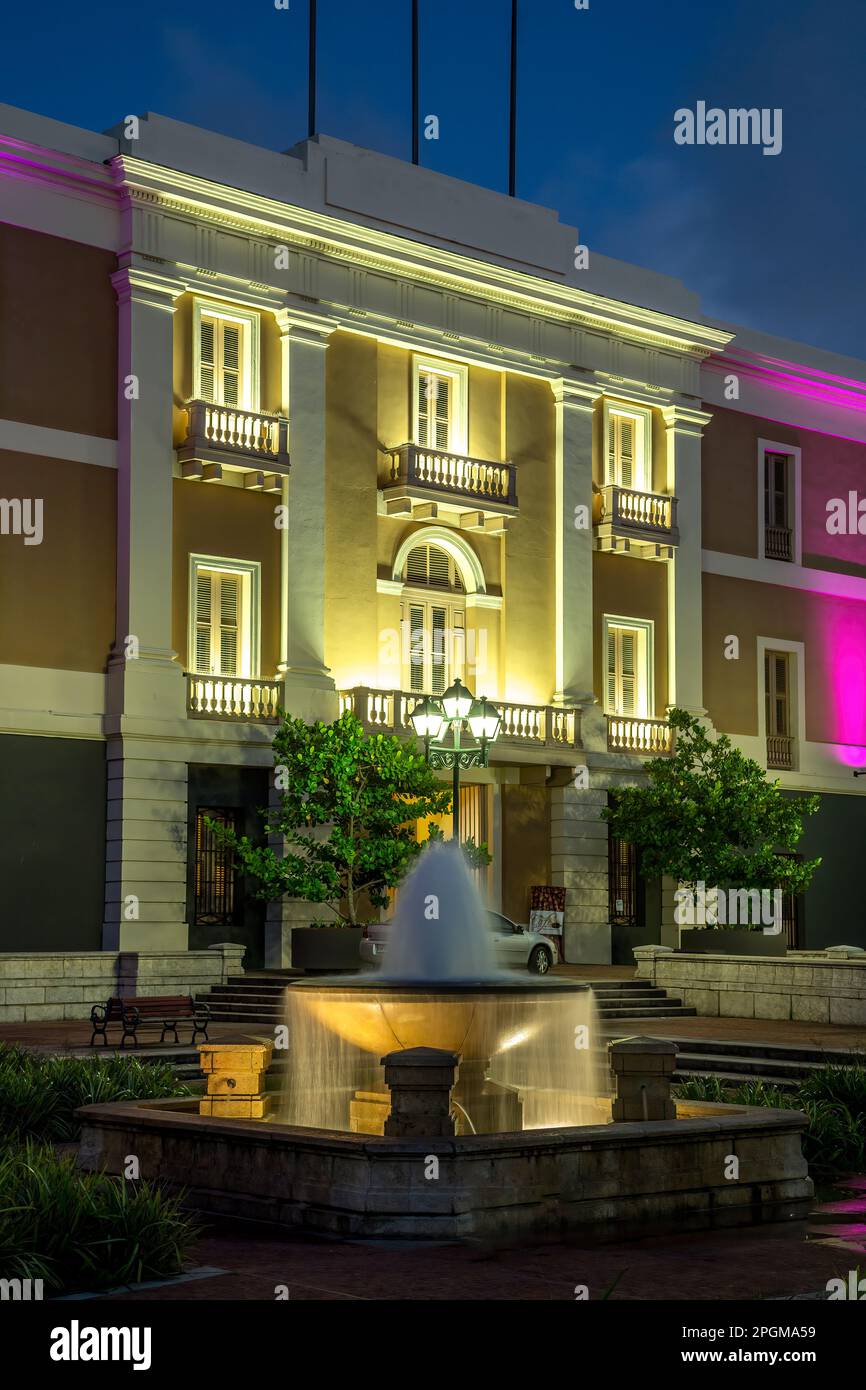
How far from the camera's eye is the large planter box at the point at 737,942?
97.9ft

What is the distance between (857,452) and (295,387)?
15.6m

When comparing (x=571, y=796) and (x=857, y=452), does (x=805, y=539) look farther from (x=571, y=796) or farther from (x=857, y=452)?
(x=571, y=796)

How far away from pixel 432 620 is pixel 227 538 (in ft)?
15.7

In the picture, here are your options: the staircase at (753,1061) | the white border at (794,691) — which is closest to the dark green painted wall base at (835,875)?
the white border at (794,691)

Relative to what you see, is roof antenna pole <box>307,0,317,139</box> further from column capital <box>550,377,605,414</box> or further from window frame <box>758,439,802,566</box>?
window frame <box>758,439,802,566</box>

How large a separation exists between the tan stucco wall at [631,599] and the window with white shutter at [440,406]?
407 centimetres

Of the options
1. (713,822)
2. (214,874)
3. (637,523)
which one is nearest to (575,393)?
(637,523)

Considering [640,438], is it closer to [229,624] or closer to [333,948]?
[229,624]

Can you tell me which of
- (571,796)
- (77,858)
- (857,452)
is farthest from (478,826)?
(857,452)

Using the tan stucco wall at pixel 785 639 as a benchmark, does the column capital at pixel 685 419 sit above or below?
above

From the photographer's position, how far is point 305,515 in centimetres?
3088

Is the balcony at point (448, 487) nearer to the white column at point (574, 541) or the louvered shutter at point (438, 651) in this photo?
the white column at point (574, 541)

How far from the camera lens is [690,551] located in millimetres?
36656
